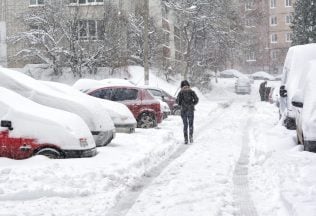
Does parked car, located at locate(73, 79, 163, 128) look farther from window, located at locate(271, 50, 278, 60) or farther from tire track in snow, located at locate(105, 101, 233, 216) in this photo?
window, located at locate(271, 50, 278, 60)

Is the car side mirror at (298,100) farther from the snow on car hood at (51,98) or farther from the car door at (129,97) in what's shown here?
the car door at (129,97)

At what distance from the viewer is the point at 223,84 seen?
2383 inches

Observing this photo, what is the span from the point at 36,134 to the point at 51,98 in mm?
2362

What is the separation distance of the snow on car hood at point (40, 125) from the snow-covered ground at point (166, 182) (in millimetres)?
412

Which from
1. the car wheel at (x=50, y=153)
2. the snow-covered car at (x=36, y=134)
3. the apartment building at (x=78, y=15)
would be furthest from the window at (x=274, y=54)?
the car wheel at (x=50, y=153)

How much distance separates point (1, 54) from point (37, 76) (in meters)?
5.02

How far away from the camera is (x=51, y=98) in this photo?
12.6 m

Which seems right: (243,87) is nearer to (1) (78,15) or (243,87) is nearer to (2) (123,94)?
(1) (78,15)

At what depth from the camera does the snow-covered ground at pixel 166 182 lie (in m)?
7.48

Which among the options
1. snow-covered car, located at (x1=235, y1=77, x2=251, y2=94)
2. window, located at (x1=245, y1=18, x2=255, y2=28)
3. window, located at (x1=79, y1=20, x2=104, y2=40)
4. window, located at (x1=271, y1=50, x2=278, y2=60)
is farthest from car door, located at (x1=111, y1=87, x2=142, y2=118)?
window, located at (x1=271, y1=50, x2=278, y2=60)

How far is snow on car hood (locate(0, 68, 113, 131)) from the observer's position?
41.0ft

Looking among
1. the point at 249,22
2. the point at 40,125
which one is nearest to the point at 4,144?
the point at 40,125

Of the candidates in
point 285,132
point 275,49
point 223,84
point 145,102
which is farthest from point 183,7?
point 275,49

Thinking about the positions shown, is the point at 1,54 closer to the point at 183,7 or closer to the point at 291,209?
the point at 183,7
